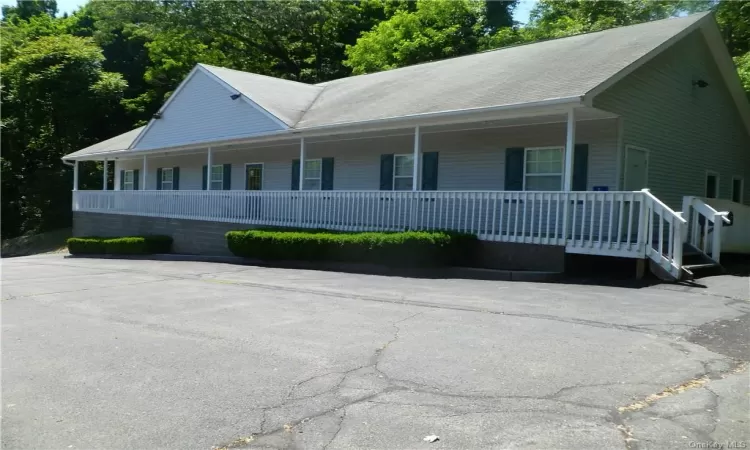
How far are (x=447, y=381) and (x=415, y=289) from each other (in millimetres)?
5184

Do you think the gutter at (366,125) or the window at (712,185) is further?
the window at (712,185)

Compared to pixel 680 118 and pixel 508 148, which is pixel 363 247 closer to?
pixel 508 148

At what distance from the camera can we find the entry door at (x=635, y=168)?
13.5m

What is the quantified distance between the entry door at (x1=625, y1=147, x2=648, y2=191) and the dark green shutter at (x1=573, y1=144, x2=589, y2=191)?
2.84ft

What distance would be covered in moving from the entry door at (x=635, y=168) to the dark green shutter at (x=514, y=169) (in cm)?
237

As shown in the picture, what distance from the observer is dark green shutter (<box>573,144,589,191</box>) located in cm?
1359

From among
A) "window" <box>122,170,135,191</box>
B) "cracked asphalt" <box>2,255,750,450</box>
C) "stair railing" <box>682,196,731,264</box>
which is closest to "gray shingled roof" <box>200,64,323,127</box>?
"window" <box>122,170,135,191</box>

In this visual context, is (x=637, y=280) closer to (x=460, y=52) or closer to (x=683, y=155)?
(x=683, y=155)

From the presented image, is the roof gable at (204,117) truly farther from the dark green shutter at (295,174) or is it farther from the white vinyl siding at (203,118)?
the dark green shutter at (295,174)

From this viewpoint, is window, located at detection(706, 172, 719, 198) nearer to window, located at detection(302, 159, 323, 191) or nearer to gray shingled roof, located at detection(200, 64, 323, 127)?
window, located at detection(302, 159, 323, 191)

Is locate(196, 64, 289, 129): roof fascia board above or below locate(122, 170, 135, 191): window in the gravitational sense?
above

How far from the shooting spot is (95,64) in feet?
122

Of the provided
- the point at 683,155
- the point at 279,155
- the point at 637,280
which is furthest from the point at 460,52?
the point at 637,280

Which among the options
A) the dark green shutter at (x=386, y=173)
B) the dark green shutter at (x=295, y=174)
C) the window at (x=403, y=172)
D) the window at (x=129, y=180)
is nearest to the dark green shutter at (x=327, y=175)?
the dark green shutter at (x=295, y=174)
